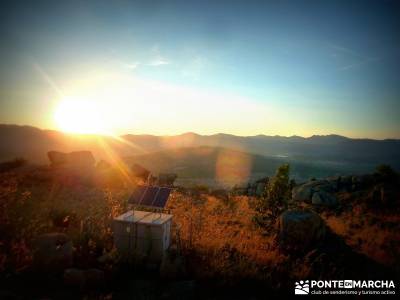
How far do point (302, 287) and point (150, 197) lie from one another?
5618 millimetres

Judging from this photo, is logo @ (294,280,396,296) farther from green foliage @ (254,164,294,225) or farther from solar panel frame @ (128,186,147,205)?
green foliage @ (254,164,294,225)

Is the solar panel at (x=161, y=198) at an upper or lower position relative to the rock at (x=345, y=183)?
upper

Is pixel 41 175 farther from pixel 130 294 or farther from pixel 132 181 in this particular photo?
pixel 130 294

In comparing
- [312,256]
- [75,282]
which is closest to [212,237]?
[312,256]

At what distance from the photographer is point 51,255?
784cm

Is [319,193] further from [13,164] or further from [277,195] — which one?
[13,164]

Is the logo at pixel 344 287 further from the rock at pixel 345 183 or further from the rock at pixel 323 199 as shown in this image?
the rock at pixel 345 183

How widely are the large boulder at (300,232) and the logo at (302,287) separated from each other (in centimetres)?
266

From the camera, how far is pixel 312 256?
1085cm

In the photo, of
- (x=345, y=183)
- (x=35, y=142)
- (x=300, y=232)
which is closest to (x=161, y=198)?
(x=300, y=232)

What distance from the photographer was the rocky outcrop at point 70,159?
3247 centimetres

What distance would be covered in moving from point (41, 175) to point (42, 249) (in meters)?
19.0

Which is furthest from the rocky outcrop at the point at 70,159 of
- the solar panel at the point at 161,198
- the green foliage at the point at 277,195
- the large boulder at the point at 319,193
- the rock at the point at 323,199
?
the solar panel at the point at 161,198

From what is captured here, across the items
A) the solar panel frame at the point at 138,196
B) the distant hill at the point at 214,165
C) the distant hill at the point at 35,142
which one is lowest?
the distant hill at the point at 214,165
